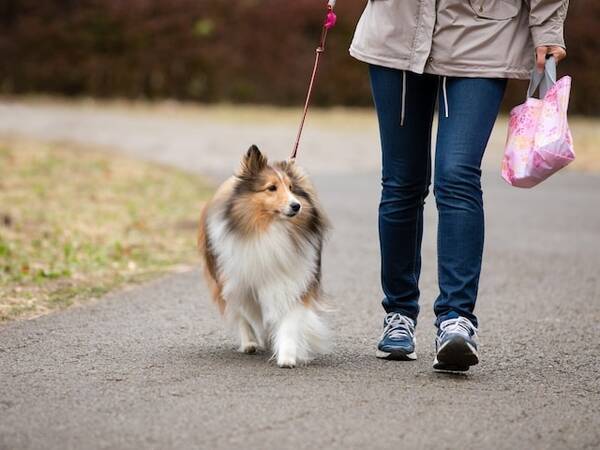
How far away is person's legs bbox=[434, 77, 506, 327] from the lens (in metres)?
4.50

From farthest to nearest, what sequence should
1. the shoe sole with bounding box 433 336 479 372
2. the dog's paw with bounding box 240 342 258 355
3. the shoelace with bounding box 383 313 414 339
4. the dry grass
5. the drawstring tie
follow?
the dry grass
the dog's paw with bounding box 240 342 258 355
the shoelace with bounding box 383 313 414 339
the drawstring tie
the shoe sole with bounding box 433 336 479 372

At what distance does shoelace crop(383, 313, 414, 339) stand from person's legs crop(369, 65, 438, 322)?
0.13 ft

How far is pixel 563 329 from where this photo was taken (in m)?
5.84

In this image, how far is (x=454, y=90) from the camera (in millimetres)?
4574

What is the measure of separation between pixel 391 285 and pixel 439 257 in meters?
0.44

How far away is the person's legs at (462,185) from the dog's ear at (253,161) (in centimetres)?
86

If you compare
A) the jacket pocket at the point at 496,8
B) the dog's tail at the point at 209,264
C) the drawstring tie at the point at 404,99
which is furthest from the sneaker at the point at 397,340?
the jacket pocket at the point at 496,8

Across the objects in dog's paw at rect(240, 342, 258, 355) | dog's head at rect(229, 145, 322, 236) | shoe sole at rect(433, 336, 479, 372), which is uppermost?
dog's head at rect(229, 145, 322, 236)

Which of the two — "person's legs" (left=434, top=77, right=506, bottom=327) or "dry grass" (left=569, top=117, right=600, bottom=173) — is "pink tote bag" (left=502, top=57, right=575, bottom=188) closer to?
"person's legs" (left=434, top=77, right=506, bottom=327)

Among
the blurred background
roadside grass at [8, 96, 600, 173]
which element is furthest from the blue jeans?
the blurred background

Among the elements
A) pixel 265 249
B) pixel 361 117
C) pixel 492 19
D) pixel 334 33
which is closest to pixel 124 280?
pixel 265 249

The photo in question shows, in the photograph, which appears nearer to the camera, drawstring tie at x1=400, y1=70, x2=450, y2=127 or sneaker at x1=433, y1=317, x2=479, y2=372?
sneaker at x1=433, y1=317, x2=479, y2=372

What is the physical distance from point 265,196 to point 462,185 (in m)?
0.93

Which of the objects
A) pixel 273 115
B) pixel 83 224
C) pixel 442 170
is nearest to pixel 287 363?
pixel 442 170
